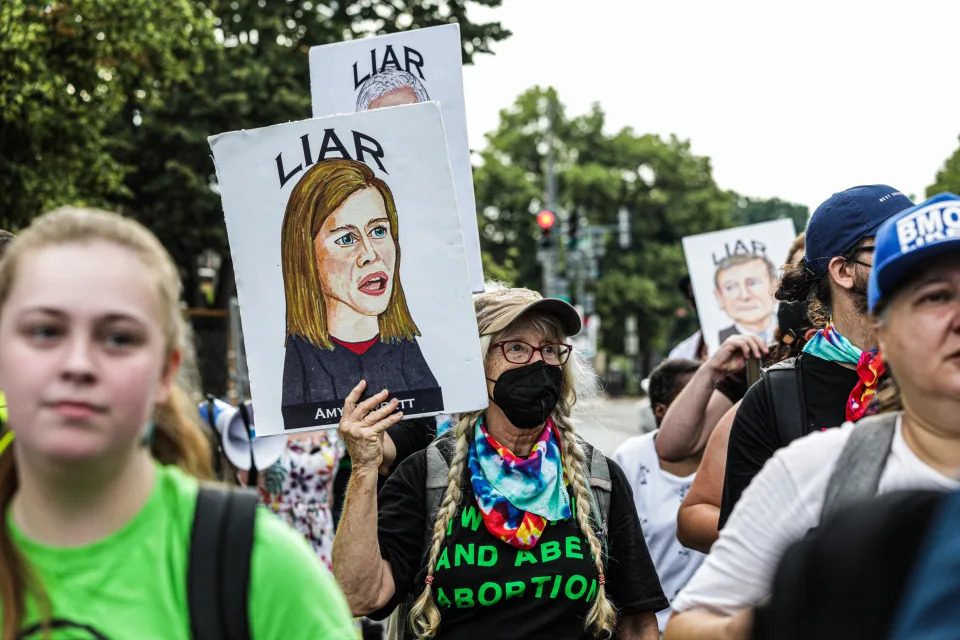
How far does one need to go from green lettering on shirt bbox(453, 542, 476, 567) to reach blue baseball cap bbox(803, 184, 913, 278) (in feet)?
4.29

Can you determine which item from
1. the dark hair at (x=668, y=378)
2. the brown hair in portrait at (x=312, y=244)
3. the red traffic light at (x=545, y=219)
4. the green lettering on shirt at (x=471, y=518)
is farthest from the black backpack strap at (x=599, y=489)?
the red traffic light at (x=545, y=219)

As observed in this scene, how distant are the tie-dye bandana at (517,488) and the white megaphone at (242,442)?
3.75 metres

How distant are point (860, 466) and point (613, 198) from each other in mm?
53069

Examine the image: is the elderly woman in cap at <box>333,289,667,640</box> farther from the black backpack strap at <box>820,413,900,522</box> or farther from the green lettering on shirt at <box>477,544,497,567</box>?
the black backpack strap at <box>820,413,900,522</box>

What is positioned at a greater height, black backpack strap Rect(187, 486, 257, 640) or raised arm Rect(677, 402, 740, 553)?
black backpack strap Rect(187, 486, 257, 640)

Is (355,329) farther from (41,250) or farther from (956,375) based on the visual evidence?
(956,375)

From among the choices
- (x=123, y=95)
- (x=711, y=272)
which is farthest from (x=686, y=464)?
(x=123, y=95)

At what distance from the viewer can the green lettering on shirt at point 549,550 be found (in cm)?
337

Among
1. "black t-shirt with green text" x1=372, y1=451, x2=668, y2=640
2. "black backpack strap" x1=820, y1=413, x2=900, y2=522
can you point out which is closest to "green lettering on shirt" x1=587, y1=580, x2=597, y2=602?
"black t-shirt with green text" x1=372, y1=451, x2=668, y2=640

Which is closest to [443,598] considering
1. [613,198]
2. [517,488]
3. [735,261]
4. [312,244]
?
[517,488]

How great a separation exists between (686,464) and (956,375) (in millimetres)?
3289

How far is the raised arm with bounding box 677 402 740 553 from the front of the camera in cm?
365

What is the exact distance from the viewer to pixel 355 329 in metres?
3.49

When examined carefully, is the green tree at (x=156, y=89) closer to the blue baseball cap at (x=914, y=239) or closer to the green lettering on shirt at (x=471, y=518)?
the green lettering on shirt at (x=471, y=518)
